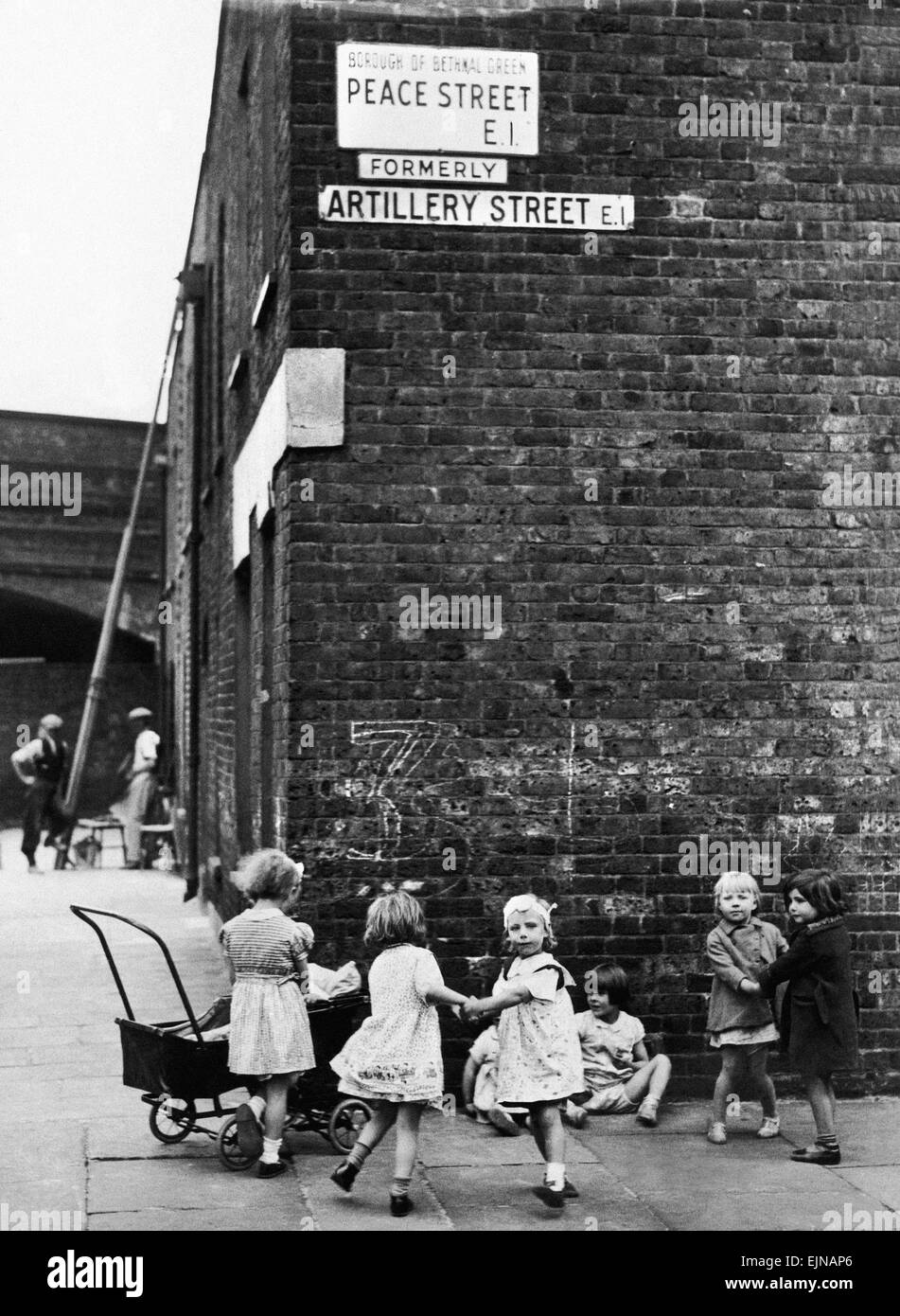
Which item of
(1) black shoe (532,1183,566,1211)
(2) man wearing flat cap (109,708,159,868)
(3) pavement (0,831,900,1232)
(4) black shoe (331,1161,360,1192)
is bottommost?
(3) pavement (0,831,900,1232)

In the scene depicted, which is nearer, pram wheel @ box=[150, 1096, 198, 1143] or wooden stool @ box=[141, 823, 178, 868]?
pram wheel @ box=[150, 1096, 198, 1143]

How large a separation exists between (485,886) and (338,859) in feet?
2.30

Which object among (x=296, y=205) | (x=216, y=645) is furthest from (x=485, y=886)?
(x=216, y=645)

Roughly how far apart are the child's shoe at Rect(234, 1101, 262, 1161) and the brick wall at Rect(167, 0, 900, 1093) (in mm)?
1267

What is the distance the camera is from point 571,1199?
5.89 m

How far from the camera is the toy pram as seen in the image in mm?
6328

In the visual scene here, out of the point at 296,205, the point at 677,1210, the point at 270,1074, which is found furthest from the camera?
the point at 296,205

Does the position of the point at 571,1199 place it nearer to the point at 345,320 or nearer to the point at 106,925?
the point at 345,320

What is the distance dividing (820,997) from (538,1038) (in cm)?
128

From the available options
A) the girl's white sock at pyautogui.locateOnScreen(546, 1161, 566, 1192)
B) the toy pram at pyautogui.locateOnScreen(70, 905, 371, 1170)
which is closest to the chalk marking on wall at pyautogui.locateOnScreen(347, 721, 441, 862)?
the toy pram at pyautogui.locateOnScreen(70, 905, 371, 1170)

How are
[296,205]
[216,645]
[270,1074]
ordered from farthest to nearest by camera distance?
[216,645], [296,205], [270,1074]

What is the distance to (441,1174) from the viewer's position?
6270mm

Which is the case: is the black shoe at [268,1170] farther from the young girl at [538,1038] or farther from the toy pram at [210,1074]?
the young girl at [538,1038]

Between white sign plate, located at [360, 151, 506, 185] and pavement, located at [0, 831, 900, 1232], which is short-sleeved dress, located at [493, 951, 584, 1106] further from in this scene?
white sign plate, located at [360, 151, 506, 185]
